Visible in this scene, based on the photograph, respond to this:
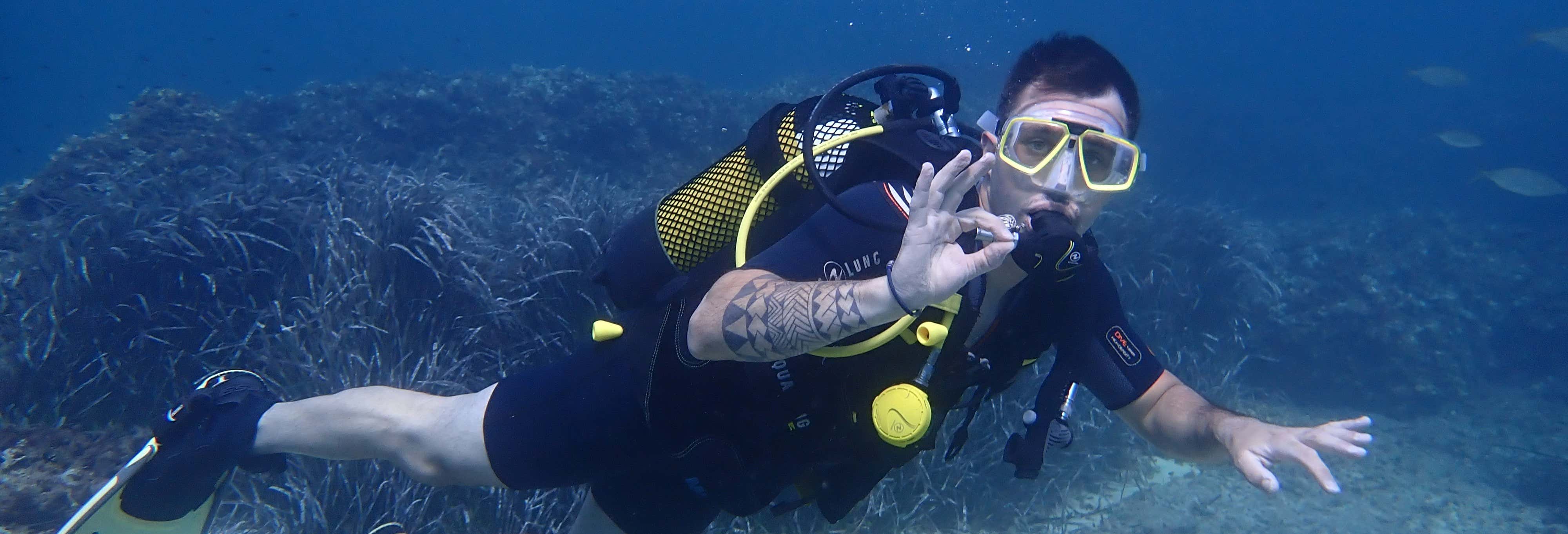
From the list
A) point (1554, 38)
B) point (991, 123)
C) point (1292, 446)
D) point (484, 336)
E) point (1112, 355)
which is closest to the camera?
point (1292, 446)

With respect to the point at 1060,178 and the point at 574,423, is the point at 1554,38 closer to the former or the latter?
the point at 1060,178

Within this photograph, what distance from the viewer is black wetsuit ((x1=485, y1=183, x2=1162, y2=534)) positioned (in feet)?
6.95

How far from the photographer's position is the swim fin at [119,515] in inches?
114

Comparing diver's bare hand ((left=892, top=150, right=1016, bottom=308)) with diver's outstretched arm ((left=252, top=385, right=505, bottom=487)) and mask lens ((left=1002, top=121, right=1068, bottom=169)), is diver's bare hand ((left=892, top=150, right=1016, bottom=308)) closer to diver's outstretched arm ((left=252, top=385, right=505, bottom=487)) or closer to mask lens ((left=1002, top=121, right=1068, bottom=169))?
→ mask lens ((left=1002, top=121, right=1068, bottom=169))

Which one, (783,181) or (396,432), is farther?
(396,432)

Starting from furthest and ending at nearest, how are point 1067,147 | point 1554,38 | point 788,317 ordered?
point 1554,38 → point 1067,147 → point 788,317

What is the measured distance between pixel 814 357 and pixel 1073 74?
1476mm

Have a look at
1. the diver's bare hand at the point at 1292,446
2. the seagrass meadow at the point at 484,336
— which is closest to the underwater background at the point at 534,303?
the seagrass meadow at the point at 484,336

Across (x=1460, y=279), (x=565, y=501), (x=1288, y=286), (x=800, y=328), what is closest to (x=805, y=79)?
(x=1288, y=286)

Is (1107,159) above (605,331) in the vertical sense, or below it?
above

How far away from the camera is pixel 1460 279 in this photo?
12.4 m

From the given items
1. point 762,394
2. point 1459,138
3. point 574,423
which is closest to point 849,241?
point 762,394

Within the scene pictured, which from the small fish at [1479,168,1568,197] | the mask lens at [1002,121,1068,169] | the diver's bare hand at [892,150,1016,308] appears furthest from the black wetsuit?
the small fish at [1479,168,1568,197]

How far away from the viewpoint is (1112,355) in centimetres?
269
